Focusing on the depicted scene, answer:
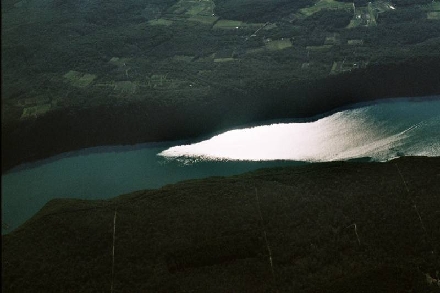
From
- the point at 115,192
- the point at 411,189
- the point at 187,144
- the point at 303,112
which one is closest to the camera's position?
the point at 411,189

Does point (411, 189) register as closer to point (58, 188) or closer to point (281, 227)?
point (281, 227)

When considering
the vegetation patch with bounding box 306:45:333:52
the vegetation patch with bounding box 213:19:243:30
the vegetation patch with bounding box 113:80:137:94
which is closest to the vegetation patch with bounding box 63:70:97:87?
the vegetation patch with bounding box 113:80:137:94

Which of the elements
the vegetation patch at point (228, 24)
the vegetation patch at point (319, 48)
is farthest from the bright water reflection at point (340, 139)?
Result: the vegetation patch at point (228, 24)

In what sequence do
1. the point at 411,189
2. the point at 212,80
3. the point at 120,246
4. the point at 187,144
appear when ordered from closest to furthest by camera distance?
1. the point at 120,246
2. the point at 411,189
3. the point at 187,144
4. the point at 212,80

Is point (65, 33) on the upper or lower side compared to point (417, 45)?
upper

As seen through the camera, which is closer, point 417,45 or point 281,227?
Answer: point 281,227

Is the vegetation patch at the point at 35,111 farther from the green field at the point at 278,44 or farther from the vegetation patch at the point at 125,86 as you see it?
the green field at the point at 278,44

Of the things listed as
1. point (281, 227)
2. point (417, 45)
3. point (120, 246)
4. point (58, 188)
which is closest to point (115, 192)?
point (58, 188)
